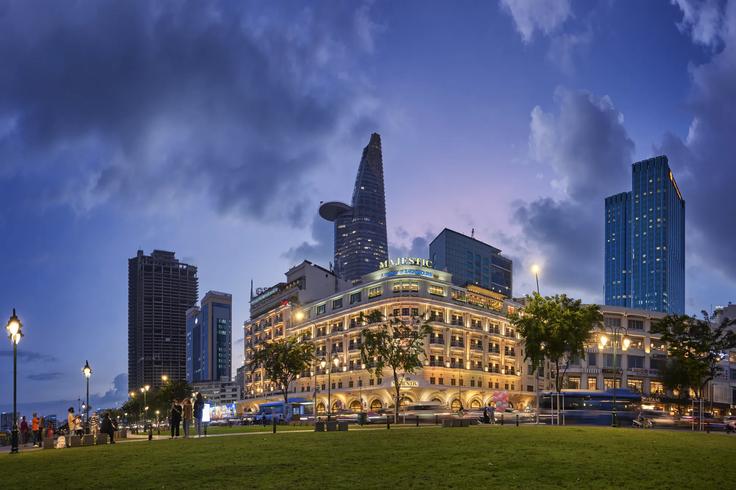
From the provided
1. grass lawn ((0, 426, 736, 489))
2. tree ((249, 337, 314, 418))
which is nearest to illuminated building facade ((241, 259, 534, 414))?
tree ((249, 337, 314, 418))

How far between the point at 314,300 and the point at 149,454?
130107 millimetres

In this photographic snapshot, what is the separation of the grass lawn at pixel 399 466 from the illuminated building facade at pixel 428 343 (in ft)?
278

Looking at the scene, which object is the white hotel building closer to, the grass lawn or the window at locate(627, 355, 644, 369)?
the window at locate(627, 355, 644, 369)

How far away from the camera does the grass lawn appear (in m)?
15.3

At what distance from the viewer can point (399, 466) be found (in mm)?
18016

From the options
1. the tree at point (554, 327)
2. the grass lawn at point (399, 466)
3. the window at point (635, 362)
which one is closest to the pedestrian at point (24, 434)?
the grass lawn at point (399, 466)

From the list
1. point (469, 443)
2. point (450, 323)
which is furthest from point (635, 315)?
point (469, 443)

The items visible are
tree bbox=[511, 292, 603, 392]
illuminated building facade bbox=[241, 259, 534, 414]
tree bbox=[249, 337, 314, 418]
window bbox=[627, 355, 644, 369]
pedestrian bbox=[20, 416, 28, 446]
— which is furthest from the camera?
window bbox=[627, 355, 644, 369]

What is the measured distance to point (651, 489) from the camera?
47.5 feet

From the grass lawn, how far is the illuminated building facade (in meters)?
84.7

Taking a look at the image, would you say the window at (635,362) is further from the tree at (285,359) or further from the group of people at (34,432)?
the group of people at (34,432)

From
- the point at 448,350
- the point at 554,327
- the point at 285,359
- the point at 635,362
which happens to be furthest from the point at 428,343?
the point at 554,327

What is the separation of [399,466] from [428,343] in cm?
9944

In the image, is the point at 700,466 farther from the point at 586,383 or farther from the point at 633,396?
the point at 586,383
